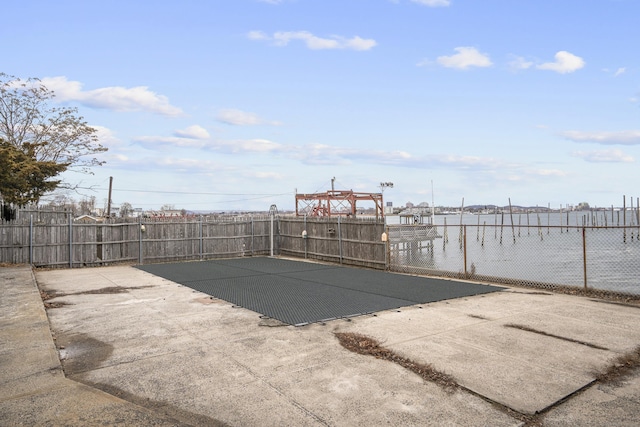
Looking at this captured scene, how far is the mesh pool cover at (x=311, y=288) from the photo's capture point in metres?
7.41

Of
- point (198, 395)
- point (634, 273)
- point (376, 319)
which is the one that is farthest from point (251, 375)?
point (634, 273)

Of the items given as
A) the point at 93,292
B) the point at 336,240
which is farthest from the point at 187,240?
the point at 93,292

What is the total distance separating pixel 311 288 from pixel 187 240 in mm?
9045

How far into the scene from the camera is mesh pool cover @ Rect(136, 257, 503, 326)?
7414 mm

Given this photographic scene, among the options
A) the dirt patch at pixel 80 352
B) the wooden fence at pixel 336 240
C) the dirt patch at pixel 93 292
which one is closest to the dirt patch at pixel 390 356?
the dirt patch at pixel 80 352

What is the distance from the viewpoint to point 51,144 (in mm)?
24875

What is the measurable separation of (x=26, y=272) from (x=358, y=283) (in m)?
9.21

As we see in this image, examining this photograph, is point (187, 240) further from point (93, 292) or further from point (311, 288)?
point (311, 288)

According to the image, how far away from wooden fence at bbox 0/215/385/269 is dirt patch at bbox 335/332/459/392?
7483mm

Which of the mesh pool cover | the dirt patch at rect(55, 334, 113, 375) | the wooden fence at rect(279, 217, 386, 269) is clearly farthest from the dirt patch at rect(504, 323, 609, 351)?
the wooden fence at rect(279, 217, 386, 269)

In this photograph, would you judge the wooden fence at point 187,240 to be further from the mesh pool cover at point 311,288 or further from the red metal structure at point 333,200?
the red metal structure at point 333,200

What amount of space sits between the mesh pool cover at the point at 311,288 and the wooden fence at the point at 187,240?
49.9 inches

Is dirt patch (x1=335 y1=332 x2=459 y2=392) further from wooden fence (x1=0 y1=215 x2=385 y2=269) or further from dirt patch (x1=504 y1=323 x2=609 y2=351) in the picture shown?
wooden fence (x1=0 y1=215 x2=385 y2=269)

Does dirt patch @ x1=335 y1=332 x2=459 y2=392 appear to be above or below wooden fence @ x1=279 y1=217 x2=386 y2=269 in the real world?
below
